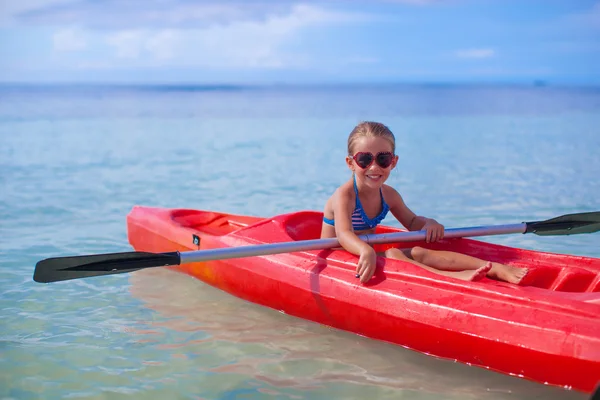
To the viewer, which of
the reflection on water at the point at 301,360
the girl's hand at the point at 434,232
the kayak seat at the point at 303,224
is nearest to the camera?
the reflection on water at the point at 301,360

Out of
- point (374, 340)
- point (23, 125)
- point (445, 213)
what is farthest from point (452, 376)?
point (23, 125)

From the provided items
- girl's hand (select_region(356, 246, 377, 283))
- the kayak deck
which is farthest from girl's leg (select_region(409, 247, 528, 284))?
girl's hand (select_region(356, 246, 377, 283))

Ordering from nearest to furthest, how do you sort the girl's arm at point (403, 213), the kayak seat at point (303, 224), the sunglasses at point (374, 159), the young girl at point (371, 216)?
the young girl at point (371, 216) < the sunglasses at point (374, 159) < the girl's arm at point (403, 213) < the kayak seat at point (303, 224)

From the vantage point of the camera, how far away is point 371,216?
15.0ft

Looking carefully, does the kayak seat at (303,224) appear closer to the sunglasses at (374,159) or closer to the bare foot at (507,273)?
the sunglasses at (374,159)

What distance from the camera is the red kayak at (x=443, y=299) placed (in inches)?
133

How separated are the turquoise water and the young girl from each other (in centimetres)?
51

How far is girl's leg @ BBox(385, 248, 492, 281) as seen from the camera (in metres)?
3.89

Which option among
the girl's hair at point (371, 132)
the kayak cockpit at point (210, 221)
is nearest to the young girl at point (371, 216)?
the girl's hair at point (371, 132)

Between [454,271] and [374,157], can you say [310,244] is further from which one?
[454,271]

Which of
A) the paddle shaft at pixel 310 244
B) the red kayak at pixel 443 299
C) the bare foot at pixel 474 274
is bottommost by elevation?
the red kayak at pixel 443 299

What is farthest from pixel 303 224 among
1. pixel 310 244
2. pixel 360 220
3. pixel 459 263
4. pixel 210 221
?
pixel 459 263

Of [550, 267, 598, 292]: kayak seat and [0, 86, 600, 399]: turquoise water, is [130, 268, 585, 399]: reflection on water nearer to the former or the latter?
[0, 86, 600, 399]: turquoise water

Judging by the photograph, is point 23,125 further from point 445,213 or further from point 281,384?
point 281,384
